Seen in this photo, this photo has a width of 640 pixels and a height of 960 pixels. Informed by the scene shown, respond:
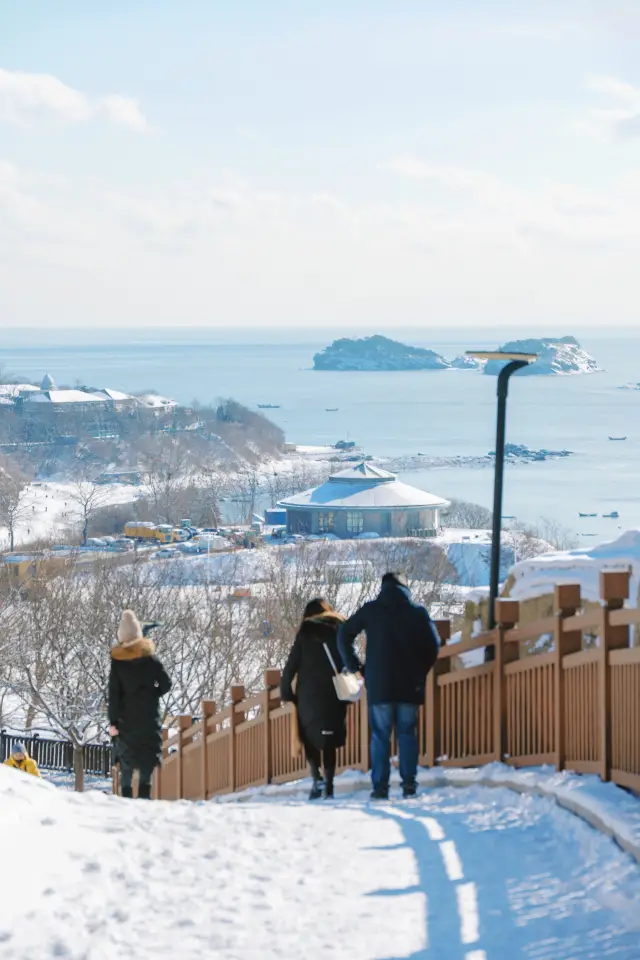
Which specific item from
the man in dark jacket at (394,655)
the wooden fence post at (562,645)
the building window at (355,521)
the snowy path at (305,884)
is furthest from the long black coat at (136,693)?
the building window at (355,521)

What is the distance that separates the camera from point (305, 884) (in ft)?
21.8

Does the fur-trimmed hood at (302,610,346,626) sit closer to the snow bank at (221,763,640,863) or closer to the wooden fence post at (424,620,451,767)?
the wooden fence post at (424,620,451,767)

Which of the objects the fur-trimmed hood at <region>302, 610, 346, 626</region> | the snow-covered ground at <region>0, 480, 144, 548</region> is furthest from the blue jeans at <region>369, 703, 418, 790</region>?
the snow-covered ground at <region>0, 480, 144, 548</region>

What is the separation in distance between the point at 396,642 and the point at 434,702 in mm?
1138

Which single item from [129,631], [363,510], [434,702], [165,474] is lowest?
[165,474]

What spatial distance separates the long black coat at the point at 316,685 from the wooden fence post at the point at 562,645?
1880 mm

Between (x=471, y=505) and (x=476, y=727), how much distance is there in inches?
4051

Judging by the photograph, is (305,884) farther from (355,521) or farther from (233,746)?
(355,521)

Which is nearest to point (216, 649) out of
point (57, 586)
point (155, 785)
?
point (57, 586)

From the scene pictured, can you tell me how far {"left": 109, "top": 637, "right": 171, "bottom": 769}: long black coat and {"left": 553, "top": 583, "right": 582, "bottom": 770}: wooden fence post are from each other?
9.27 feet

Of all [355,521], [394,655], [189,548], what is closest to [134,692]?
[394,655]

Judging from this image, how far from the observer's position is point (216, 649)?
33.8m

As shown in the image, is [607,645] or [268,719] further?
[268,719]

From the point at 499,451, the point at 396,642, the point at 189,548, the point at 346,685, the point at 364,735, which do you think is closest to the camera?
the point at 396,642
